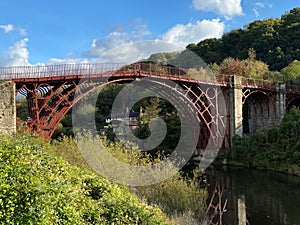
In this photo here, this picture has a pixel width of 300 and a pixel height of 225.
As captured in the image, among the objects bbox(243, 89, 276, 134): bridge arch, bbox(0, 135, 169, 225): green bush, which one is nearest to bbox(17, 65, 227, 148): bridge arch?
bbox(243, 89, 276, 134): bridge arch

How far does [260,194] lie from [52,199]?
13717 mm

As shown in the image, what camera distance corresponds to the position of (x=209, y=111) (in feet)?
89.6

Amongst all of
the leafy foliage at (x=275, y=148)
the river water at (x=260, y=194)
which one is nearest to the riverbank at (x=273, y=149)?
the leafy foliage at (x=275, y=148)

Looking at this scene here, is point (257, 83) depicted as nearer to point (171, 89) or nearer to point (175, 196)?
point (171, 89)

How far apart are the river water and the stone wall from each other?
9.48 m

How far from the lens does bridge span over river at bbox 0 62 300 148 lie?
16203mm

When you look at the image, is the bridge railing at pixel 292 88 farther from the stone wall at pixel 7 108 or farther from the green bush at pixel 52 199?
the green bush at pixel 52 199

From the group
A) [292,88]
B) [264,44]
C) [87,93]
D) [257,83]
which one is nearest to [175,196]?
[87,93]

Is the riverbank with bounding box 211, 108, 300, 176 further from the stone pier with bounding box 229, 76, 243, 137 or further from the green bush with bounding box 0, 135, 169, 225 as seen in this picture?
the green bush with bounding box 0, 135, 169, 225

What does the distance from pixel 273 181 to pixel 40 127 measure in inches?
527

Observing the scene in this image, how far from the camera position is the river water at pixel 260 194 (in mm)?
12531

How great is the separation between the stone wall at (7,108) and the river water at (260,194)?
9480 millimetres

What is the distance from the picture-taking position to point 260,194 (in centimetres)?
1622

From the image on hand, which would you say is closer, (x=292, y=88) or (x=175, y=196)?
(x=175, y=196)
